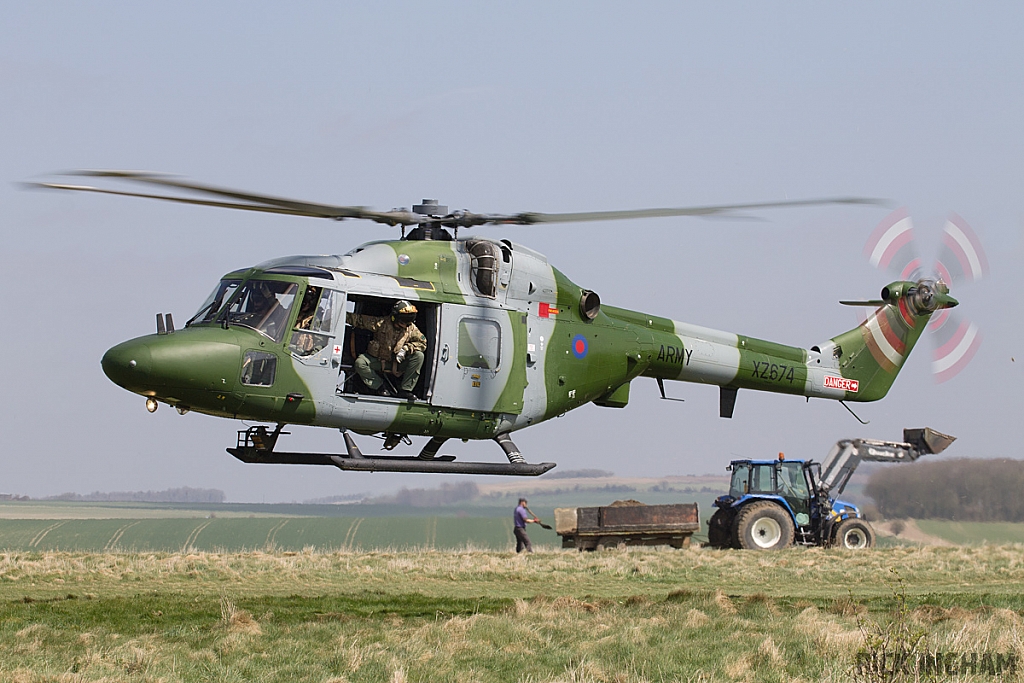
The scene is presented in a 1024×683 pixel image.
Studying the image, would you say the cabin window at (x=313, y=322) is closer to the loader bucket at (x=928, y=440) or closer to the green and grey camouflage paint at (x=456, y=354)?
the green and grey camouflage paint at (x=456, y=354)

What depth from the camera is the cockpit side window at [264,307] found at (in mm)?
Answer: 13992

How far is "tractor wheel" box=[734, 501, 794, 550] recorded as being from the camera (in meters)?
26.0

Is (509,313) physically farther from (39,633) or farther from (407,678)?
(39,633)

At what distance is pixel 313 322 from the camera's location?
14.2 metres

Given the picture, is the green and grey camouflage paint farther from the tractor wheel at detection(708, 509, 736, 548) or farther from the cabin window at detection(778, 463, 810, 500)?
the cabin window at detection(778, 463, 810, 500)

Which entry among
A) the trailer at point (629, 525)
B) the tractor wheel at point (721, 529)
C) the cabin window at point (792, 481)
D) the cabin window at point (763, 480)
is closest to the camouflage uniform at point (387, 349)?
the trailer at point (629, 525)

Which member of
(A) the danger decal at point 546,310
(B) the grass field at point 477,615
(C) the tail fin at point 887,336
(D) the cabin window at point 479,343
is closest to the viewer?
(B) the grass field at point 477,615

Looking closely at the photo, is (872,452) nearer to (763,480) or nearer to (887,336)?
(763,480)

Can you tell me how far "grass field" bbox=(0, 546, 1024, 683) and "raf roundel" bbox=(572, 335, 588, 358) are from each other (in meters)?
3.69

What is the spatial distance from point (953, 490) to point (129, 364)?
1224 inches

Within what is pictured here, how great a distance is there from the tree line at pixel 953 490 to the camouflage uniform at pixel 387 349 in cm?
2654

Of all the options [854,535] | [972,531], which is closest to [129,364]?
[854,535]

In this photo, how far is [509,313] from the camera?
52.2ft

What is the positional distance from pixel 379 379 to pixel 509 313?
2195 mm
